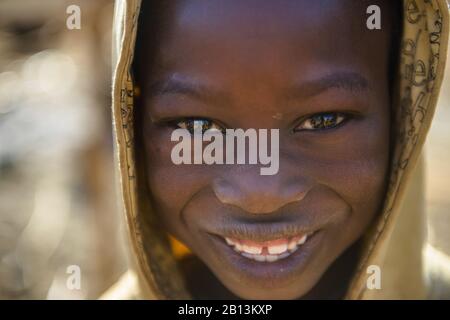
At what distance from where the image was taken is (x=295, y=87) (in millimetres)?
952

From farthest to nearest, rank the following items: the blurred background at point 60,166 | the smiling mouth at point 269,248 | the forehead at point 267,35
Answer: the blurred background at point 60,166, the smiling mouth at point 269,248, the forehead at point 267,35

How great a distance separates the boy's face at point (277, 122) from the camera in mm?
954

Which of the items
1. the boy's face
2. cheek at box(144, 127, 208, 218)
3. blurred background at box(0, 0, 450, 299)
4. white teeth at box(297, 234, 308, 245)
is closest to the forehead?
the boy's face

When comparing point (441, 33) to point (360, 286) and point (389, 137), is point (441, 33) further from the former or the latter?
point (360, 286)

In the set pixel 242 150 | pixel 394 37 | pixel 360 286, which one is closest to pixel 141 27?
pixel 242 150

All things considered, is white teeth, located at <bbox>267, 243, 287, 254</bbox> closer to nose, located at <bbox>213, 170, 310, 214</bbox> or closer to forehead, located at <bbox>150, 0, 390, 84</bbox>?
nose, located at <bbox>213, 170, 310, 214</bbox>

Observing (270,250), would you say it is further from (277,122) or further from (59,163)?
(59,163)

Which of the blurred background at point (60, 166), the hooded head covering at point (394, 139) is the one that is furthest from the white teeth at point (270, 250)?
the blurred background at point (60, 166)

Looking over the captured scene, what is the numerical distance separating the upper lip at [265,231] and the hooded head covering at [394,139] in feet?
0.54

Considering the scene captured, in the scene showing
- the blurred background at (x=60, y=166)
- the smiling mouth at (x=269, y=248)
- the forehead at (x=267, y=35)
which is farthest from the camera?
the blurred background at (x=60, y=166)

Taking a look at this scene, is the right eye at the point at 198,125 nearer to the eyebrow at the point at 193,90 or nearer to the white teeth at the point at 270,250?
the eyebrow at the point at 193,90

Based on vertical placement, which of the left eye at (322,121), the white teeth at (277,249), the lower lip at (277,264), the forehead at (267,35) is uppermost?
the forehead at (267,35)

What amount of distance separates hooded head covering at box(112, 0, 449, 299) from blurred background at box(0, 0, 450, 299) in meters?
0.82

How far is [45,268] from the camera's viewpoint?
2.33 metres
